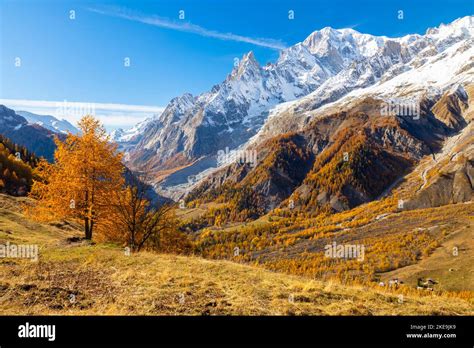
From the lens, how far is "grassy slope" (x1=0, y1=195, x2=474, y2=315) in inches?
508

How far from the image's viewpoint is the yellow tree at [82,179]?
31.3 meters

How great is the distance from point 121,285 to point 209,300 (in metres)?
4.93

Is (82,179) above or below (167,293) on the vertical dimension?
above

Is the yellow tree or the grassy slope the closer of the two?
the grassy slope

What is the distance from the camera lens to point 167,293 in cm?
1474

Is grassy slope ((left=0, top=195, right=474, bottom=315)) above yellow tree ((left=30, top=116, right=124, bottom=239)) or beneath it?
beneath

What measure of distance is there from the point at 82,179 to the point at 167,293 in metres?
21.3

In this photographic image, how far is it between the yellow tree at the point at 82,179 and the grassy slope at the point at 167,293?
1163 cm

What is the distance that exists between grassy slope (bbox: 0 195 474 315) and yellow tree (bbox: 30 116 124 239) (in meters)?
11.6
